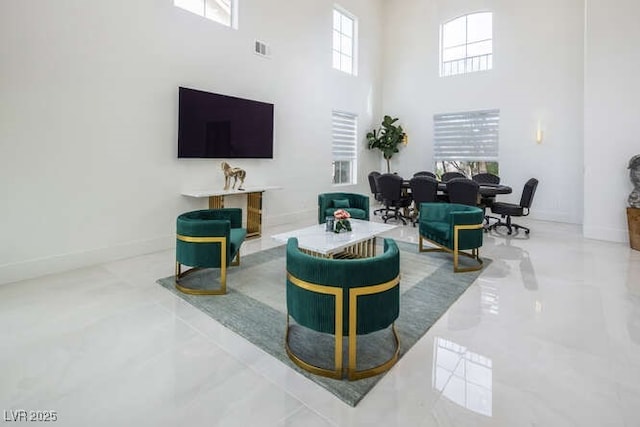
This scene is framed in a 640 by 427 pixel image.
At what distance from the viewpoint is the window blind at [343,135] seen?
8.08 metres

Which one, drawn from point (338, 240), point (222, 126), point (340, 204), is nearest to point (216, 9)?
point (222, 126)

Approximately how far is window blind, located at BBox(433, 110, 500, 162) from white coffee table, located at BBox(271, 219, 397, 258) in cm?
529

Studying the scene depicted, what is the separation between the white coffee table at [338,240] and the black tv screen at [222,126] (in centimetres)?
236

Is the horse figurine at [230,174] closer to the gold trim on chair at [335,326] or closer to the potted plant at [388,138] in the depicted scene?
the gold trim on chair at [335,326]

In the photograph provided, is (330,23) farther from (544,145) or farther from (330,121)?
(544,145)

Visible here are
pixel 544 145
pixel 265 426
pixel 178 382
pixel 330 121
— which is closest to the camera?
pixel 265 426

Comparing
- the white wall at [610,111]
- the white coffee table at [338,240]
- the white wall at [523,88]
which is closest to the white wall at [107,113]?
the white coffee table at [338,240]

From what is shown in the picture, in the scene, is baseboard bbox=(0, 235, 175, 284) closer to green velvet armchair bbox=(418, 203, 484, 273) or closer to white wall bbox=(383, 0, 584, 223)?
green velvet armchair bbox=(418, 203, 484, 273)

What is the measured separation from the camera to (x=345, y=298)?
A: 2039 mm

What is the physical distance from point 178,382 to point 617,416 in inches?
96.9

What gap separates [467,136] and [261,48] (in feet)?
17.6

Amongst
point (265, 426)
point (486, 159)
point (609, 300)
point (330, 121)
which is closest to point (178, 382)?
point (265, 426)

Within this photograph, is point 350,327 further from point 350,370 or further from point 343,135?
point 343,135

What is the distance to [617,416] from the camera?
5.79 ft
